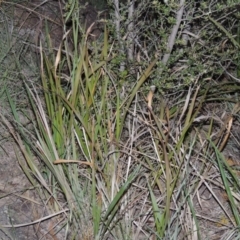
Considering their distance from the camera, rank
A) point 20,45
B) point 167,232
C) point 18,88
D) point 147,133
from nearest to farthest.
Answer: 1. point 167,232
2. point 147,133
3. point 18,88
4. point 20,45

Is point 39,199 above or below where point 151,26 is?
below

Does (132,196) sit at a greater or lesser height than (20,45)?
lesser

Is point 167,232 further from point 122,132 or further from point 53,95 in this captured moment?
point 53,95

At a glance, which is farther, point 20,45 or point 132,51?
point 20,45

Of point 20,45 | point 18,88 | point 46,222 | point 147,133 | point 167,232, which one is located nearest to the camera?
point 167,232

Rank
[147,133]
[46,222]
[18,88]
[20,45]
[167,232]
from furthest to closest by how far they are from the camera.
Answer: [20,45] < [18,88] < [147,133] < [46,222] < [167,232]

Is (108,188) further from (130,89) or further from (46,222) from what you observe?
(130,89)

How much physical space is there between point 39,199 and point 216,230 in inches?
33.8

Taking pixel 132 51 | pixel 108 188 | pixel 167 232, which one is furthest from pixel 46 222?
pixel 132 51

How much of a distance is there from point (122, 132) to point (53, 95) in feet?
1.35

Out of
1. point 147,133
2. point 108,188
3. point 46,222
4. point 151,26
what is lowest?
point 46,222

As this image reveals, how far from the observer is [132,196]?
2.87m

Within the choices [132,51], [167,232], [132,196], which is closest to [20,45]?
[132,51]

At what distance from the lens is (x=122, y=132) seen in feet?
10.3
